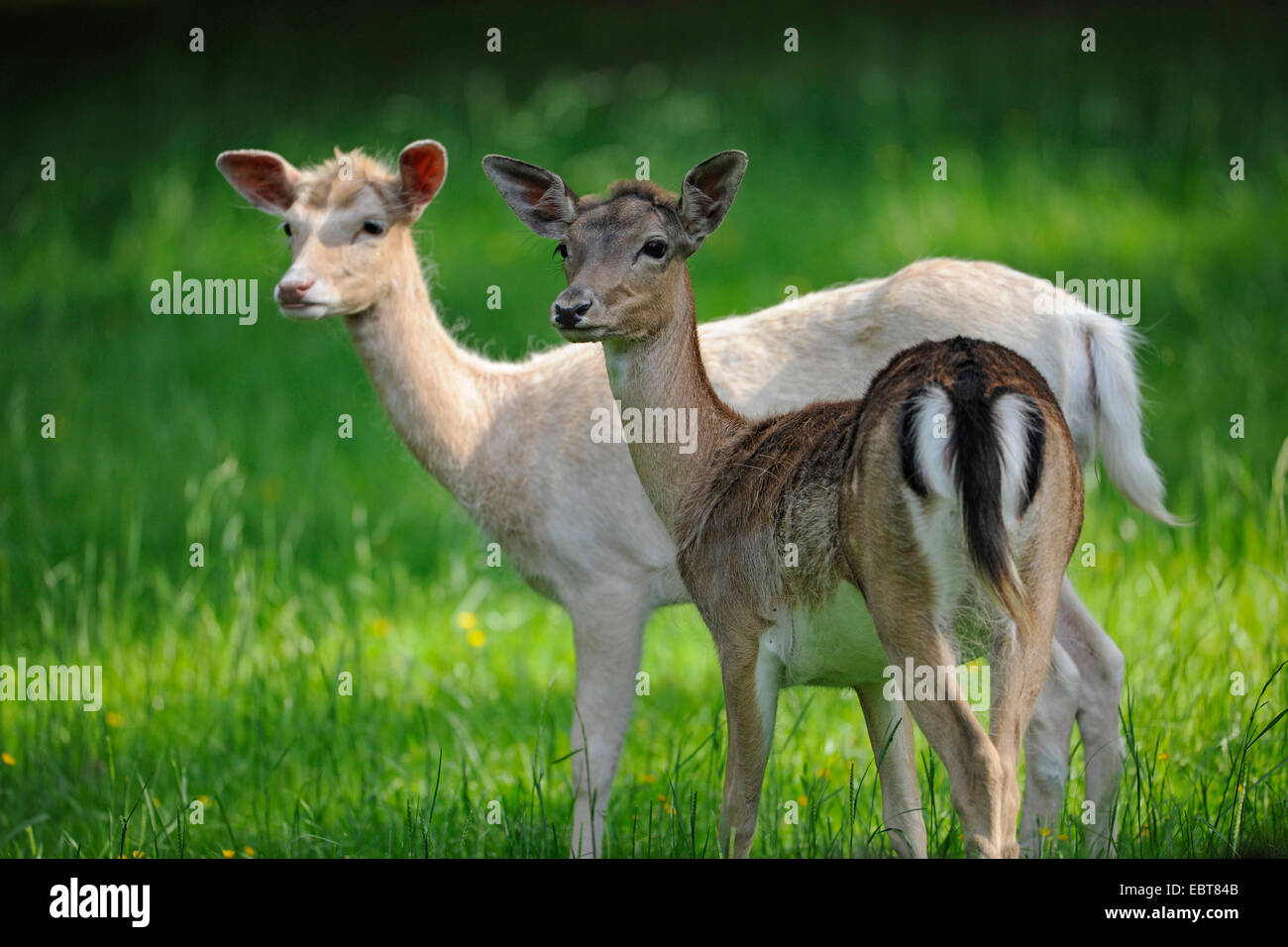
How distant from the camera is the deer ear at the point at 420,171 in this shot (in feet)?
18.8

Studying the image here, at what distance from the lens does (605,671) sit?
568 centimetres

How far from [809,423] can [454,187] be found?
911cm

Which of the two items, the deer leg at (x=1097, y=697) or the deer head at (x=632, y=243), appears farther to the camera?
the deer leg at (x=1097, y=697)

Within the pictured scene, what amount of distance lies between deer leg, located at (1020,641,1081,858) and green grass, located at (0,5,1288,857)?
293mm

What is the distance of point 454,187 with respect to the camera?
12844 mm

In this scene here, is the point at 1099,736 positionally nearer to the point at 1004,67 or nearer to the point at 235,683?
the point at 235,683

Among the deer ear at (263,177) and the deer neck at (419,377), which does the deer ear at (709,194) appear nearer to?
the deer neck at (419,377)

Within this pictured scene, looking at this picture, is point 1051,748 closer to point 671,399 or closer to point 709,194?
point 671,399

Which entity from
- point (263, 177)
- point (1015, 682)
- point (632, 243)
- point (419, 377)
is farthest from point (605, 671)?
point (263, 177)

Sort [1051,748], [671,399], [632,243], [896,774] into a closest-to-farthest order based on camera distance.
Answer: [896,774]
[632,243]
[671,399]
[1051,748]

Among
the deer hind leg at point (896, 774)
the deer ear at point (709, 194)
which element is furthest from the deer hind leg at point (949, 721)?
the deer ear at point (709, 194)

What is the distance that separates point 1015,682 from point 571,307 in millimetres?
1577

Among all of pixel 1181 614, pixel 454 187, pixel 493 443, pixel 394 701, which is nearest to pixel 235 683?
pixel 394 701

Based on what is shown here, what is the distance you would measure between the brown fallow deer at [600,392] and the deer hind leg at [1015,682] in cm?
161
